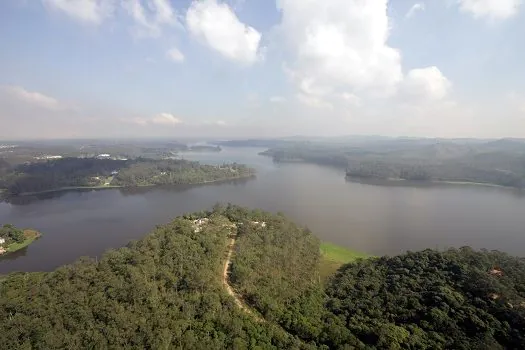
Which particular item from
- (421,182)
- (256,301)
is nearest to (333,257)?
(256,301)

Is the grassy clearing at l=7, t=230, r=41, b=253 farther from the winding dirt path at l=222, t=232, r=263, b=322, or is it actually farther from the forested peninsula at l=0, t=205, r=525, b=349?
the winding dirt path at l=222, t=232, r=263, b=322

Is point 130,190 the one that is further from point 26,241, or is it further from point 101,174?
point 26,241

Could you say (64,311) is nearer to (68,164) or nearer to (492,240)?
(492,240)

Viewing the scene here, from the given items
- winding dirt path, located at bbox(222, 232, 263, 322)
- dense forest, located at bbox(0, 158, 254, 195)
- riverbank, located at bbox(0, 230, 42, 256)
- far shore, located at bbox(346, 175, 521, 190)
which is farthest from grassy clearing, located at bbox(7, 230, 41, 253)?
far shore, located at bbox(346, 175, 521, 190)

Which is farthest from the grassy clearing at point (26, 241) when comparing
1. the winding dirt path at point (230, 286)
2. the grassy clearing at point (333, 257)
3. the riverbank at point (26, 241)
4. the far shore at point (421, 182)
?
the far shore at point (421, 182)

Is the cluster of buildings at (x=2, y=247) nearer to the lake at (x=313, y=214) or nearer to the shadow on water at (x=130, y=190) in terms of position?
the lake at (x=313, y=214)
